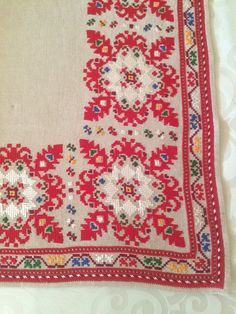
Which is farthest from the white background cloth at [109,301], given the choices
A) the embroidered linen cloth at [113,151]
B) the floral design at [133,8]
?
the floral design at [133,8]

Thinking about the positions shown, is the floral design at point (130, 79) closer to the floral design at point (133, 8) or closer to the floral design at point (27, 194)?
the floral design at point (133, 8)

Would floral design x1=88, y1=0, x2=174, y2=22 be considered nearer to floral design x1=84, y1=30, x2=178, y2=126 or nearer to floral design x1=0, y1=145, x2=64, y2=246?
floral design x1=84, y1=30, x2=178, y2=126

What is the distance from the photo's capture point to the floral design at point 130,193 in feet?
2.94

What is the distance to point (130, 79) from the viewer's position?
3.24 feet

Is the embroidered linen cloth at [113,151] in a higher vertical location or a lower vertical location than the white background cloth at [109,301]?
higher

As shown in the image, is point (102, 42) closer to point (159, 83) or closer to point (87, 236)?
point (159, 83)

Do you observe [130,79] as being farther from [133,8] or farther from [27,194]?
[27,194]

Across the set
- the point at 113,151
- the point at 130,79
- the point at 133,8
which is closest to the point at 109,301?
the point at 113,151

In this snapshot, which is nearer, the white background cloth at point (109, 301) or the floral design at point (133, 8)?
the white background cloth at point (109, 301)

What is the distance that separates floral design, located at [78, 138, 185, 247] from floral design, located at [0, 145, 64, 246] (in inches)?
2.8

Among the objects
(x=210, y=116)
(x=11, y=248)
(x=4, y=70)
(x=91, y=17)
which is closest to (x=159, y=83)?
(x=210, y=116)

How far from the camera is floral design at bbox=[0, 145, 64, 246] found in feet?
2.93

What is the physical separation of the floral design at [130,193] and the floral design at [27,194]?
7 centimetres

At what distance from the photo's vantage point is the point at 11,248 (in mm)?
883
